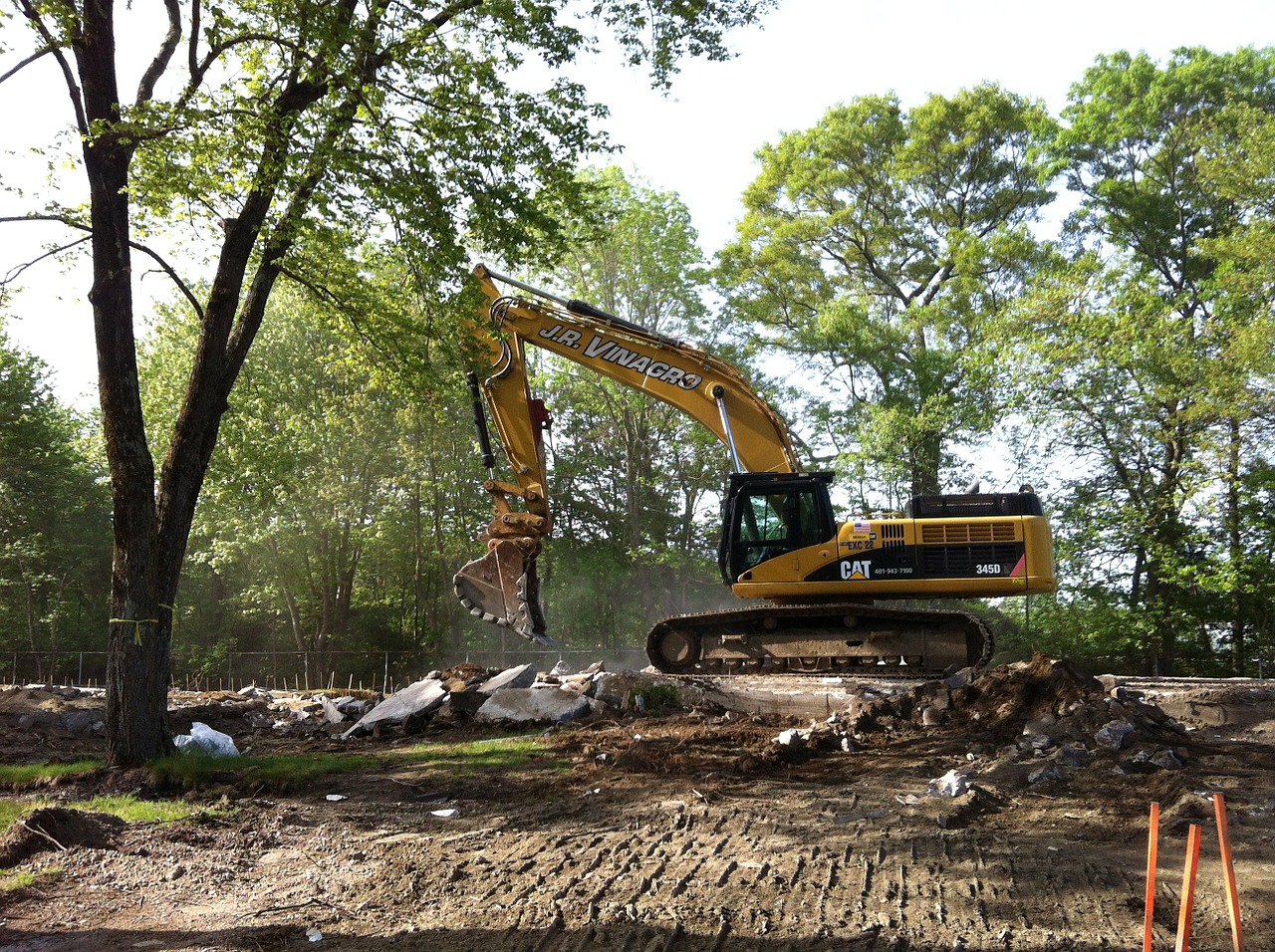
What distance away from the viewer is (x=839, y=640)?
1273 centimetres

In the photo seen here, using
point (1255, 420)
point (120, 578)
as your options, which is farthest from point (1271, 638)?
point (120, 578)

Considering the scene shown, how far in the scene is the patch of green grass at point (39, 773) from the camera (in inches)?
308

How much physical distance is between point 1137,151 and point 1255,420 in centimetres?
1096

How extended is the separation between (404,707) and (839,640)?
5780 millimetres

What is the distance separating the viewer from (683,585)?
29.1m

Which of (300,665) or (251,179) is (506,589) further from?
(300,665)

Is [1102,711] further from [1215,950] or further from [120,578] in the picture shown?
[120,578]

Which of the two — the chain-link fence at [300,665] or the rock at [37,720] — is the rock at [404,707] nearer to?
the rock at [37,720]

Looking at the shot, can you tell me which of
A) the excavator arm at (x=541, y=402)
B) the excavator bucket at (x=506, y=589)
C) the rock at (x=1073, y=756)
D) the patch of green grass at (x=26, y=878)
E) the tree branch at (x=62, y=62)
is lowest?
the patch of green grass at (x=26, y=878)

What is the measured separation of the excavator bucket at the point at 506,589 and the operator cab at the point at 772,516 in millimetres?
2637

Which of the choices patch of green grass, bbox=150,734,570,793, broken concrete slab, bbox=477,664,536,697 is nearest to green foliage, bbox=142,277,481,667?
broken concrete slab, bbox=477,664,536,697

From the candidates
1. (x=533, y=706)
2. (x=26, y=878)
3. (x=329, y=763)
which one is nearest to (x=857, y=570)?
→ (x=533, y=706)

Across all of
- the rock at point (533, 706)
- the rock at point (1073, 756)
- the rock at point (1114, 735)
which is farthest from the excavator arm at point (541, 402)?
the rock at point (1073, 756)

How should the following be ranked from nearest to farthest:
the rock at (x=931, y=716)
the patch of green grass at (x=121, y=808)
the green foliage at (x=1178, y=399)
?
the patch of green grass at (x=121, y=808) < the rock at (x=931, y=716) < the green foliage at (x=1178, y=399)
